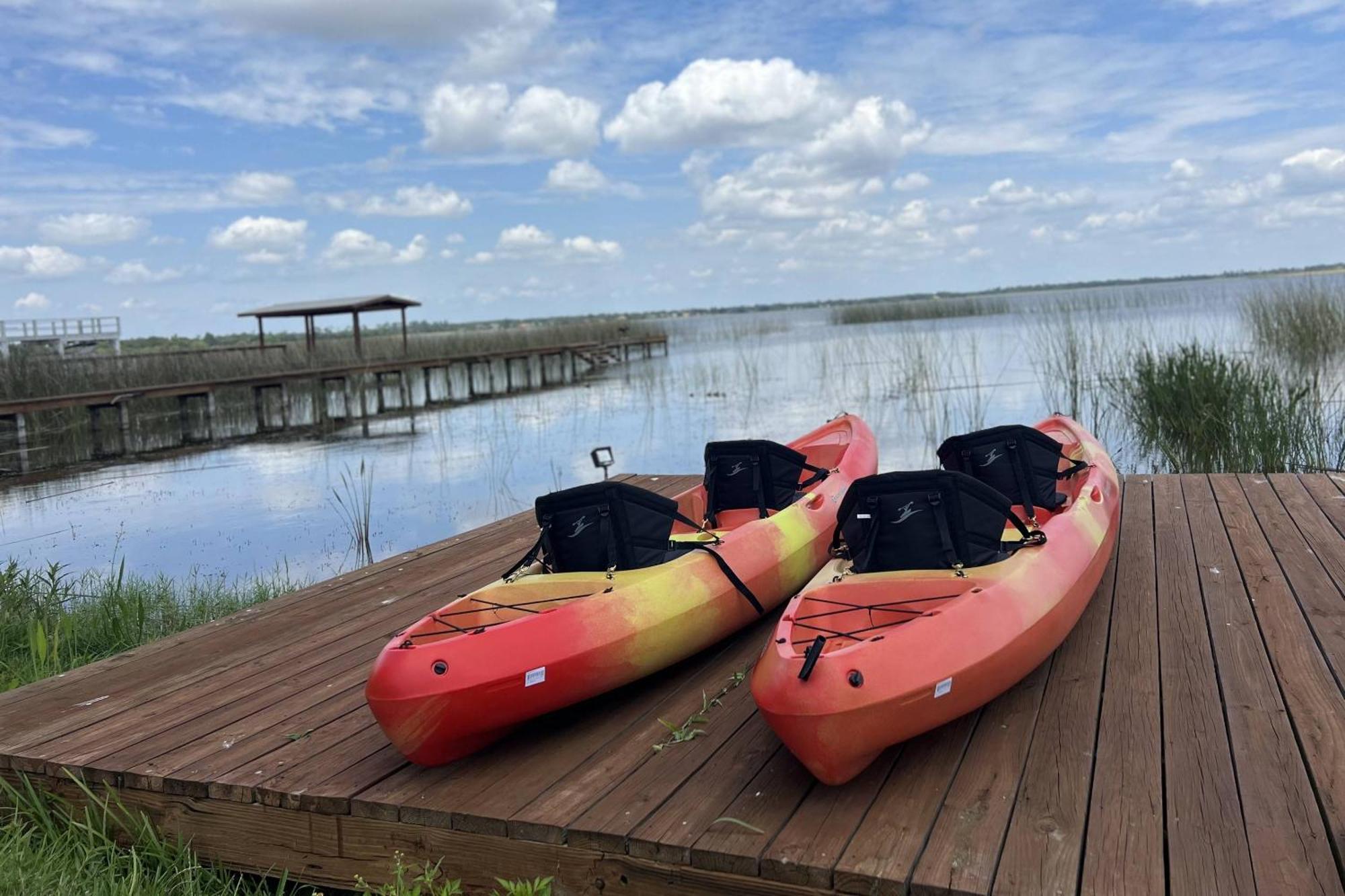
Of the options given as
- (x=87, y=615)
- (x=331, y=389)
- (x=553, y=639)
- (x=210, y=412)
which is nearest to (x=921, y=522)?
(x=553, y=639)

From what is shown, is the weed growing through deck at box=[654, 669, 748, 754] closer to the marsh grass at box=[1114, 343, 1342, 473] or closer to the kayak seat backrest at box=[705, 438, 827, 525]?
the kayak seat backrest at box=[705, 438, 827, 525]

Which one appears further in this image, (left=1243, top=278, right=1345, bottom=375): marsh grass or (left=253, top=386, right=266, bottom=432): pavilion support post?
(left=253, top=386, right=266, bottom=432): pavilion support post

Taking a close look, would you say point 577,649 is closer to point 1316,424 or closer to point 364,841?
point 364,841

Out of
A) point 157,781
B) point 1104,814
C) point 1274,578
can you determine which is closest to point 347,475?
point 157,781

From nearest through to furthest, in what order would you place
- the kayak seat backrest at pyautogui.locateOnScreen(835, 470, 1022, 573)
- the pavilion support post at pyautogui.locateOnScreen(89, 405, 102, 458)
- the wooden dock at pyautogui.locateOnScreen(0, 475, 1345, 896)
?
the wooden dock at pyautogui.locateOnScreen(0, 475, 1345, 896) < the kayak seat backrest at pyautogui.locateOnScreen(835, 470, 1022, 573) < the pavilion support post at pyautogui.locateOnScreen(89, 405, 102, 458)

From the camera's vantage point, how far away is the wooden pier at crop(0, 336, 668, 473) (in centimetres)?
1493

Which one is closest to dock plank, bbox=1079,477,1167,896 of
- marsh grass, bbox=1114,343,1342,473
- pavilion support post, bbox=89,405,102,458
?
marsh grass, bbox=1114,343,1342,473

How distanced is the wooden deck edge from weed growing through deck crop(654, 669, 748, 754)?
55 cm

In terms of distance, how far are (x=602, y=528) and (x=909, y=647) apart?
1.27 metres

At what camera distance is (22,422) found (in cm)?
1454

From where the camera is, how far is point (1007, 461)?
4.70 meters

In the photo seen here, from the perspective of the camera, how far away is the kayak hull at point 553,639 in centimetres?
295

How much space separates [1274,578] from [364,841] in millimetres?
3921

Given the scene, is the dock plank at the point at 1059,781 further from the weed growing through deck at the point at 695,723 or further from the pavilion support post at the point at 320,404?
the pavilion support post at the point at 320,404
